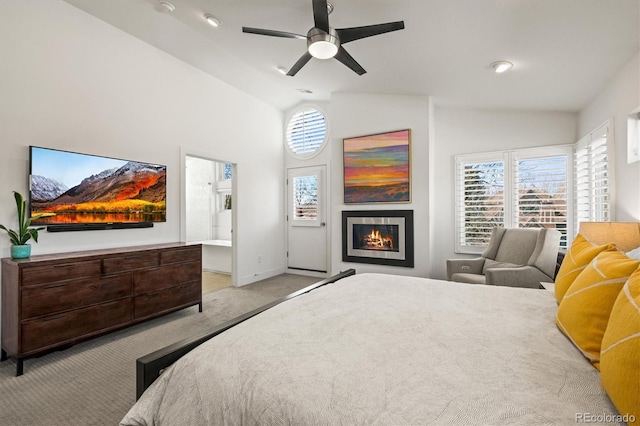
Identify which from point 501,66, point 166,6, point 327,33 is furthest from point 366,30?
point 166,6

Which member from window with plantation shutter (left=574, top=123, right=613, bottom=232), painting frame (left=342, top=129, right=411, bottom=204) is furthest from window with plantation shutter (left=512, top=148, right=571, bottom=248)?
painting frame (left=342, top=129, right=411, bottom=204)

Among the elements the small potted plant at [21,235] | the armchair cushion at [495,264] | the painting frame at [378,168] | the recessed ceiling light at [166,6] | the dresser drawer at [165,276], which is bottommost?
the dresser drawer at [165,276]

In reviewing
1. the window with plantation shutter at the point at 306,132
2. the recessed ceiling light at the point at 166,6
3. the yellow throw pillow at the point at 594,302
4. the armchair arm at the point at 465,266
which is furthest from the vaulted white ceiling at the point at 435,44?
the armchair arm at the point at 465,266

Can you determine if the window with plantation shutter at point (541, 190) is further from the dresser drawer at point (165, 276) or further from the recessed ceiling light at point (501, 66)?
the dresser drawer at point (165, 276)

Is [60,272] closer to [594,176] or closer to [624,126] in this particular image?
[624,126]

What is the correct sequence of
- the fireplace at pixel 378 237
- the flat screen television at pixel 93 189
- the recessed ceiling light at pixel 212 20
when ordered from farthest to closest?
1. the fireplace at pixel 378 237
2. the recessed ceiling light at pixel 212 20
3. the flat screen television at pixel 93 189

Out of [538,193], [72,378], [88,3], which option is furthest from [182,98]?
[538,193]

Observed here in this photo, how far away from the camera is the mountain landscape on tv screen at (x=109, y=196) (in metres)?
2.72

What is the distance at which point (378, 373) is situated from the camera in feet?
3.10

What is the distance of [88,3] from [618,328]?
4.33 meters

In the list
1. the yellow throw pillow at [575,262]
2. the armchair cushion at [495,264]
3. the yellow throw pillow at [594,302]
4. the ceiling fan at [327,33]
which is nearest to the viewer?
the yellow throw pillow at [594,302]

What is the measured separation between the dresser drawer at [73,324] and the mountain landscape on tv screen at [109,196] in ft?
2.87

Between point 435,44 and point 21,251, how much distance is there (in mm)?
3938

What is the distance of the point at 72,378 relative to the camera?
220cm
